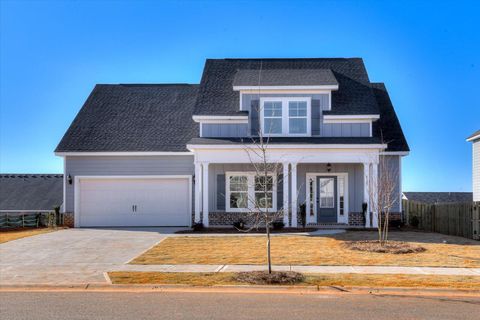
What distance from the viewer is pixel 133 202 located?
2481cm

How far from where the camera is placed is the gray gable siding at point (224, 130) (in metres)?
23.8

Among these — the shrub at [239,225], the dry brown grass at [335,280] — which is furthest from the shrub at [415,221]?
the dry brown grass at [335,280]

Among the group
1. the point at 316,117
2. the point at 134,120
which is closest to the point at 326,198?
the point at 316,117

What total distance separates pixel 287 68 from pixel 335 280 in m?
17.8

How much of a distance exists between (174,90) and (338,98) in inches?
357

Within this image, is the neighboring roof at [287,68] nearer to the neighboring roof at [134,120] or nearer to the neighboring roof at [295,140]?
the neighboring roof at [295,140]

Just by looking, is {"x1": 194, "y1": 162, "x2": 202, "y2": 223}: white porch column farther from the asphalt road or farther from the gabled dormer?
the asphalt road

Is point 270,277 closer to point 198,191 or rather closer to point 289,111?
point 198,191

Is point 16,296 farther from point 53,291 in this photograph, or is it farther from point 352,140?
point 352,140

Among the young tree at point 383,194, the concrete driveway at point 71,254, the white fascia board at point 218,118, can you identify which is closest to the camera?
the concrete driveway at point 71,254

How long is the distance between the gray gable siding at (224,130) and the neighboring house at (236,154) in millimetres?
44

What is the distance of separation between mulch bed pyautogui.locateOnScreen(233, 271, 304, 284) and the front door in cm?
1321

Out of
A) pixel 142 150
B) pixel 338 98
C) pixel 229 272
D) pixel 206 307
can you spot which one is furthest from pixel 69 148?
pixel 206 307

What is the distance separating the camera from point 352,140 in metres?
22.8
